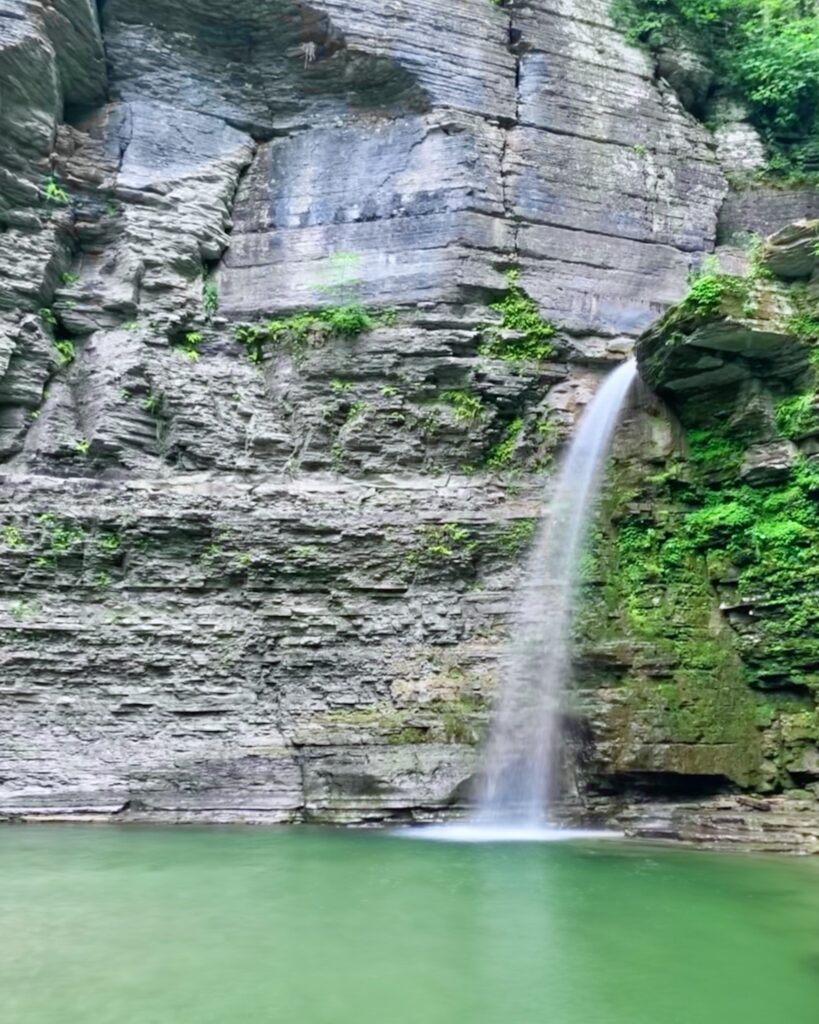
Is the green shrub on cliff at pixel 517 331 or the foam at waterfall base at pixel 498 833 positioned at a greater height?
the green shrub on cliff at pixel 517 331

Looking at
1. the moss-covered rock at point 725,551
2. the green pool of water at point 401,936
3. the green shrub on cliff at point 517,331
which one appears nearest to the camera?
the green pool of water at point 401,936

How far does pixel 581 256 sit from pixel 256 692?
8294 millimetres

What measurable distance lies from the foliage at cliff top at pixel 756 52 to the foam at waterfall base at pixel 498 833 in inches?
473

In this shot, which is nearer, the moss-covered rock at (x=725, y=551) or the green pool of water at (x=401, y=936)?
the green pool of water at (x=401, y=936)

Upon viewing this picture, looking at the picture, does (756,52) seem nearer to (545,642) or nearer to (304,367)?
(304,367)

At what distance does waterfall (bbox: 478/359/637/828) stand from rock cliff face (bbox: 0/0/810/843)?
1.08ft

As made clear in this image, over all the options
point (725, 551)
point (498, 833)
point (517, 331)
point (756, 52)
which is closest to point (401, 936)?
point (498, 833)

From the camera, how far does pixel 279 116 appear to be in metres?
15.4

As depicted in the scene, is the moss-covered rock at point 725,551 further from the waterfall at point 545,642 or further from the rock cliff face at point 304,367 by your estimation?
the waterfall at point 545,642

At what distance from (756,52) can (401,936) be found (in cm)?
1645

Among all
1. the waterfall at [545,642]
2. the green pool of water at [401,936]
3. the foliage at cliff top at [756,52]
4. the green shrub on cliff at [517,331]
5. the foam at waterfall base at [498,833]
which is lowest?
the green pool of water at [401,936]

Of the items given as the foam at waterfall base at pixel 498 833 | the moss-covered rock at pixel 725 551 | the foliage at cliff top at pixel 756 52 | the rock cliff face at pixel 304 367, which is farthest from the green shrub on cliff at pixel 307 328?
the foliage at cliff top at pixel 756 52

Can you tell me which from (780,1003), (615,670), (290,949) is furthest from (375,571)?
(780,1003)

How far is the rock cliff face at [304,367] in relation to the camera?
1076cm
